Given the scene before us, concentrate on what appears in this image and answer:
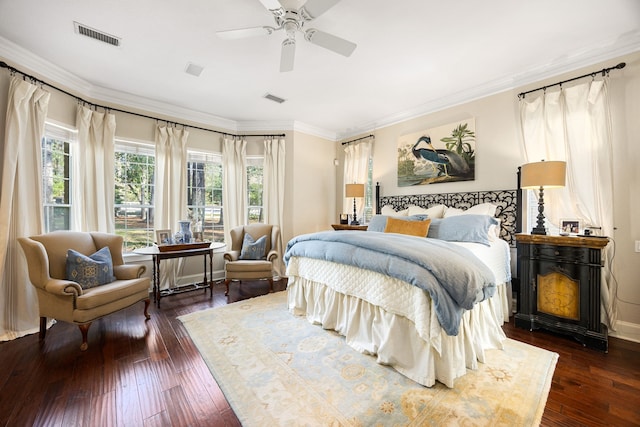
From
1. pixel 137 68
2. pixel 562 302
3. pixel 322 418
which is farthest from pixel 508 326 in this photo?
pixel 137 68

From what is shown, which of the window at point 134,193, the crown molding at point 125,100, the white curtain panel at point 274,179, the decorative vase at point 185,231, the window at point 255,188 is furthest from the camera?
the window at point 255,188

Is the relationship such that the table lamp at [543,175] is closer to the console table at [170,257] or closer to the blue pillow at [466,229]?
the blue pillow at [466,229]

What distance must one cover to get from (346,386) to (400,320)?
0.60 meters

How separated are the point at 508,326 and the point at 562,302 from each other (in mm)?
554

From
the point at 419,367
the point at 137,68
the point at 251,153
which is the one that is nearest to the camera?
the point at 419,367

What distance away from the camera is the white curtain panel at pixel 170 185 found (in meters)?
4.03

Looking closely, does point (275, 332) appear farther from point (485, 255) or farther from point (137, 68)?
point (137, 68)

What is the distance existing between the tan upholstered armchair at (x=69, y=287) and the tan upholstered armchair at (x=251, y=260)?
1.12 metres

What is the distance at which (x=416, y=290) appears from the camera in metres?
1.83

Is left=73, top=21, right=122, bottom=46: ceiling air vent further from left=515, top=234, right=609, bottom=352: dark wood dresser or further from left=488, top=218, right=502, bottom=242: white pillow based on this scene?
left=515, top=234, right=609, bottom=352: dark wood dresser

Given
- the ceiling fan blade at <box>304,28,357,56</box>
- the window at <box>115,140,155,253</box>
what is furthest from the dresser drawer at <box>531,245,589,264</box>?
the window at <box>115,140,155,253</box>

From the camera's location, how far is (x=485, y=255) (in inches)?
98.4

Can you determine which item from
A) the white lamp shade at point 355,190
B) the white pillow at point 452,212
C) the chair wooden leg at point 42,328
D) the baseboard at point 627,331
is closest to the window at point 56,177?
the chair wooden leg at point 42,328

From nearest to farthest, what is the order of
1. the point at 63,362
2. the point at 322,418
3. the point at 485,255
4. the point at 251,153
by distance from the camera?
the point at 322,418 → the point at 63,362 → the point at 485,255 → the point at 251,153
